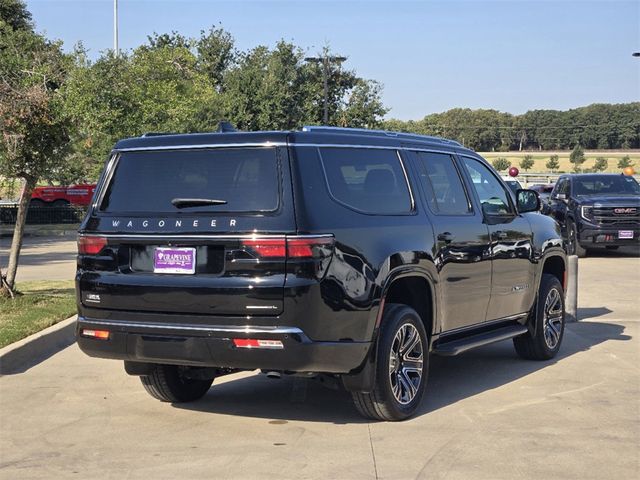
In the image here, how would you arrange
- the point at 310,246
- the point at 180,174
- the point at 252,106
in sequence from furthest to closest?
the point at 252,106 → the point at 180,174 → the point at 310,246

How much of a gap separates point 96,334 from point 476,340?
10.3 feet

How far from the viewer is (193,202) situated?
233 inches

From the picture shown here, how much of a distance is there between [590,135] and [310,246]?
133 m

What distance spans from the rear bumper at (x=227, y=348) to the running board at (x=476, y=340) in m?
1.29

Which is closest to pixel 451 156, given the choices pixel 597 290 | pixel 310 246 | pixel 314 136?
pixel 314 136

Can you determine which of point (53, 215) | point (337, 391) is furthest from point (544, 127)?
point (337, 391)

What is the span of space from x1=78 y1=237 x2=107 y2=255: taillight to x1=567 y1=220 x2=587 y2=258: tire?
1603 centimetres

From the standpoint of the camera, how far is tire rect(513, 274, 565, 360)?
864 centimetres

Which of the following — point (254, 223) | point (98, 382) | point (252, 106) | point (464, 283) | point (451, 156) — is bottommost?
point (98, 382)

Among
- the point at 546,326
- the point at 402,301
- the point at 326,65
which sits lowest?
the point at 546,326

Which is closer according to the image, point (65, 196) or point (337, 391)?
point (337, 391)

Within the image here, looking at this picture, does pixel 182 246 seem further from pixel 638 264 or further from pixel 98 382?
pixel 638 264

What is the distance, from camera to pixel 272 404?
6984 millimetres

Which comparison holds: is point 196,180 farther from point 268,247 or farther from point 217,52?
point 217,52
